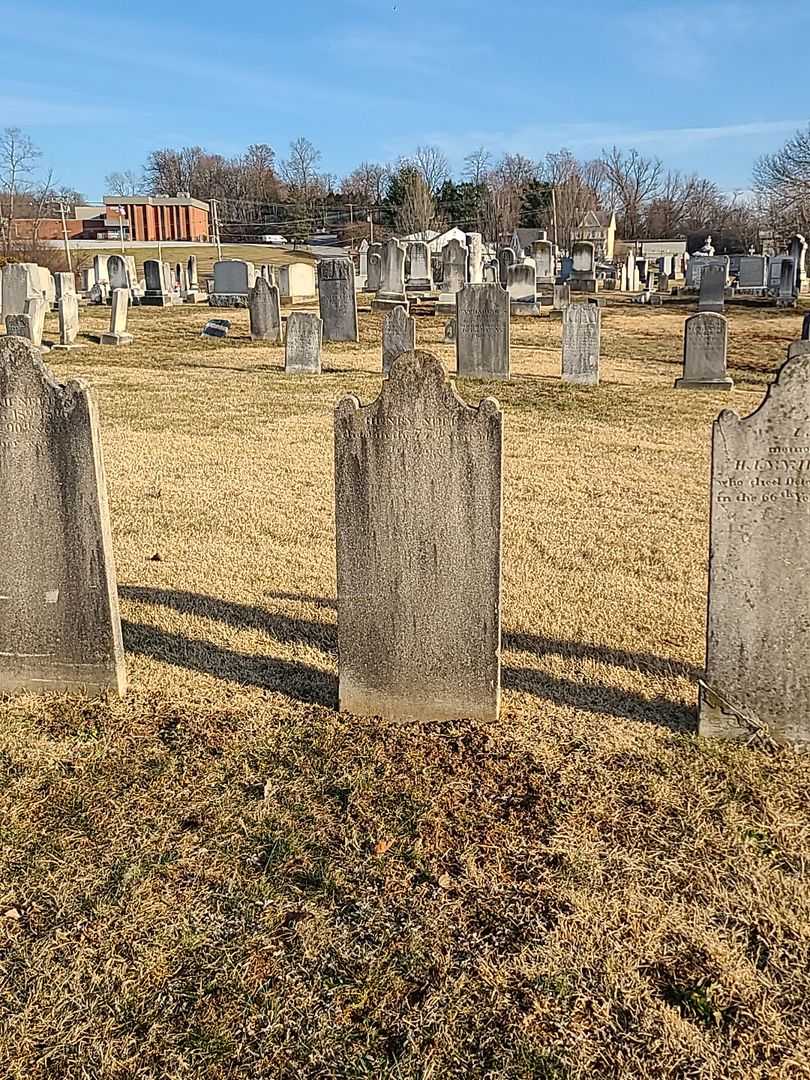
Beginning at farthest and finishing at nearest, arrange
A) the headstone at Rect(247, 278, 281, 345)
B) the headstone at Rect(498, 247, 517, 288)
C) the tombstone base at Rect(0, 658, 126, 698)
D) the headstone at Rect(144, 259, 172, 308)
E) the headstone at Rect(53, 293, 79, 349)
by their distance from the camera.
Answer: the headstone at Rect(498, 247, 517, 288) < the headstone at Rect(144, 259, 172, 308) < the headstone at Rect(247, 278, 281, 345) < the headstone at Rect(53, 293, 79, 349) < the tombstone base at Rect(0, 658, 126, 698)

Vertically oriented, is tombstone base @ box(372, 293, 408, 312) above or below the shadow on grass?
above

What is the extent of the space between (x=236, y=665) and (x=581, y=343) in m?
11.7

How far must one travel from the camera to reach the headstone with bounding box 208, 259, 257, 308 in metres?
30.6

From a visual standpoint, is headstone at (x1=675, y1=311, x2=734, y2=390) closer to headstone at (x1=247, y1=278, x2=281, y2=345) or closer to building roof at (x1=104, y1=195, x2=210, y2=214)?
headstone at (x1=247, y1=278, x2=281, y2=345)

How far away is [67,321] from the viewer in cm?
2050

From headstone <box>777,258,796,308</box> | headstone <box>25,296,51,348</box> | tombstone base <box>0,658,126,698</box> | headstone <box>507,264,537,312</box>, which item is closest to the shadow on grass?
tombstone base <box>0,658,126,698</box>

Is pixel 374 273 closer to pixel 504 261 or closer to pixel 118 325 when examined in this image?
pixel 504 261

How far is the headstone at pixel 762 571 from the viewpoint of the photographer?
3.81 m

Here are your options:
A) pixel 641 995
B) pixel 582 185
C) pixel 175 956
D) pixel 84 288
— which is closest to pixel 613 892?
pixel 641 995

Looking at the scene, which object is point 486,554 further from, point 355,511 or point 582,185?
point 582,185

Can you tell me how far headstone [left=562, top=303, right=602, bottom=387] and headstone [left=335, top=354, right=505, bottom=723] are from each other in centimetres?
1173

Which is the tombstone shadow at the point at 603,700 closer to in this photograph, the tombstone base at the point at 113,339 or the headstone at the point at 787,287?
the tombstone base at the point at 113,339

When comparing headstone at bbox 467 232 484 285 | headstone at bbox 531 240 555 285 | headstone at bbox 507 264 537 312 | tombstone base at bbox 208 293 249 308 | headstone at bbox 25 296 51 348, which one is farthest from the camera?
headstone at bbox 531 240 555 285

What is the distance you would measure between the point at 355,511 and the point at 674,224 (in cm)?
9567
